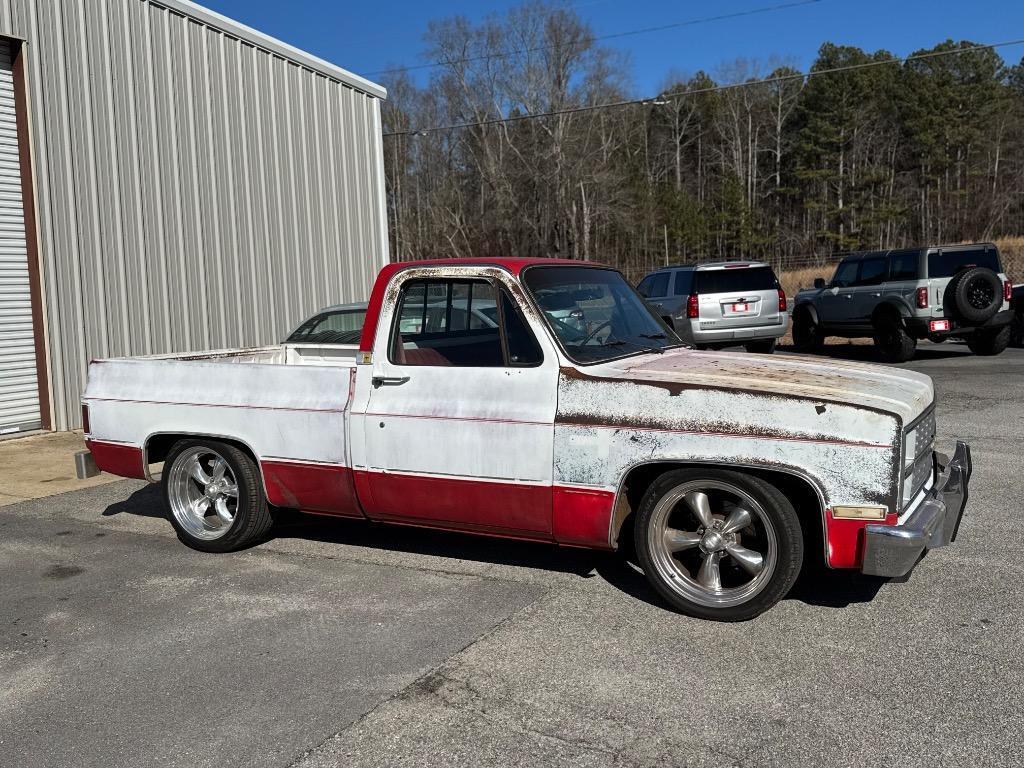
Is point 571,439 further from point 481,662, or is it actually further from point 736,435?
point 481,662

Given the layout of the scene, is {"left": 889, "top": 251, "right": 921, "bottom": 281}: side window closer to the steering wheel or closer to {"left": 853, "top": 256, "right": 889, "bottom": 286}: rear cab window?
{"left": 853, "top": 256, "right": 889, "bottom": 286}: rear cab window

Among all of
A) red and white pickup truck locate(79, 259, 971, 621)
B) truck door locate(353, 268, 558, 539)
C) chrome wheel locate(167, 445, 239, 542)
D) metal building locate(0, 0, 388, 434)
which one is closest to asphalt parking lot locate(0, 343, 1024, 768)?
chrome wheel locate(167, 445, 239, 542)

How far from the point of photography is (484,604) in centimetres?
477

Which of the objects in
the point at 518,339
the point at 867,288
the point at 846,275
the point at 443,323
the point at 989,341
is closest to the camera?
the point at 518,339

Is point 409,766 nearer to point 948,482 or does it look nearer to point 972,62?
point 948,482

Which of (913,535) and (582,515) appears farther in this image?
(582,515)

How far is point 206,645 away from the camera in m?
4.35

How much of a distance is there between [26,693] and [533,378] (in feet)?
8.80

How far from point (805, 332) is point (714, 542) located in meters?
15.6

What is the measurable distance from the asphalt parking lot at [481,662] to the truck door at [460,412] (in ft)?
1.69

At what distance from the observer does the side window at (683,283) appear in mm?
15438

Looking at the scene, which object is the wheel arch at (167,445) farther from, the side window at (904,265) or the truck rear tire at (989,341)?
the truck rear tire at (989,341)

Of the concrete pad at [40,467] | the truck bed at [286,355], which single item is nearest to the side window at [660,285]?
the concrete pad at [40,467]

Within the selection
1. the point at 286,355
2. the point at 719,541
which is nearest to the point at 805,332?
the point at 286,355
